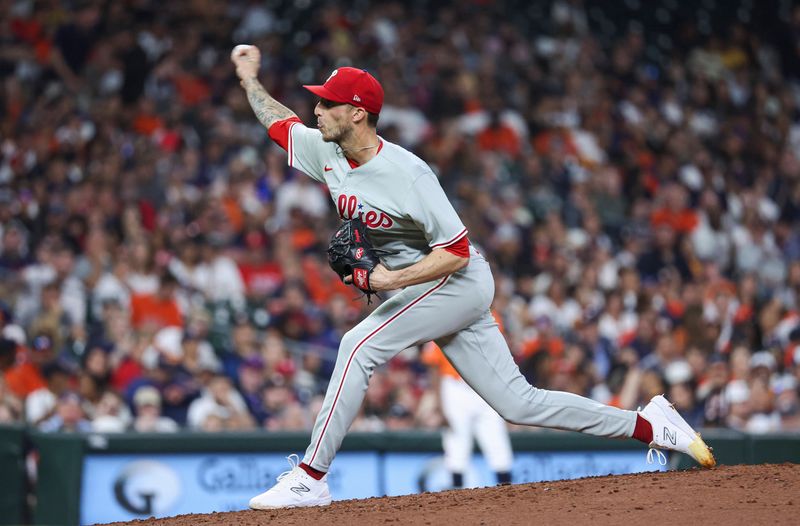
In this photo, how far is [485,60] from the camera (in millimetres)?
13195

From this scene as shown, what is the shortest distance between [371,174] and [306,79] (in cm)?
802

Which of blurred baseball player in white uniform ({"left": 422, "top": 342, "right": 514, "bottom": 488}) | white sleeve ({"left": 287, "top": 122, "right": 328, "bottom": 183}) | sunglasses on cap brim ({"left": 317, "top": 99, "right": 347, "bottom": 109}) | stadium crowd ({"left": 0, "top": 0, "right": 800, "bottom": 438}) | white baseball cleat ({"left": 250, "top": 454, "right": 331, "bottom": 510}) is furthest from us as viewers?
stadium crowd ({"left": 0, "top": 0, "right": 800, "bottom": 438})

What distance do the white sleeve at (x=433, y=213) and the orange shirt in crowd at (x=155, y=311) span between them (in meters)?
4.99

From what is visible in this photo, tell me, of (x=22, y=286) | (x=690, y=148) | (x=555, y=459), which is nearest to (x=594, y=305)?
(x=555, y=459)

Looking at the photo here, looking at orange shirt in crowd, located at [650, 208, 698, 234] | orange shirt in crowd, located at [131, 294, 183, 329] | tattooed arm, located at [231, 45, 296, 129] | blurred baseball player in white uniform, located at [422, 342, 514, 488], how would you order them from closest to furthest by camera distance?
1. tattooed arm, located at [231, 45, 296, 129]
2. blurred baseball player in white uniform, located at [422, 342, 514, 488]
3. orange shirt in crowd, located at [131, 294, 183, 329]
4. orange shirt in crowd, located at [650, 208, 698, 234]

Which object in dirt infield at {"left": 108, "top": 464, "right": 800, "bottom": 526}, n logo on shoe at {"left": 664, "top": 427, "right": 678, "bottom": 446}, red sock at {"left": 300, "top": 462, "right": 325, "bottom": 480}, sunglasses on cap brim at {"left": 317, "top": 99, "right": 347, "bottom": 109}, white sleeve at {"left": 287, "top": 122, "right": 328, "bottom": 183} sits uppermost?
sunglasses on cap brim at {"left": 317, "top": 99, "right": 347, "bottom": 109}

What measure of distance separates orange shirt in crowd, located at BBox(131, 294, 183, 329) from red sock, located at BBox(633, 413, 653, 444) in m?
4.97

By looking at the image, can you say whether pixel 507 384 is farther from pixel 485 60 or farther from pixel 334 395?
pixel 485 60

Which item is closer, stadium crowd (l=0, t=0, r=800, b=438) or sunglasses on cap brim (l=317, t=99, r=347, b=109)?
sunglasses on cap brim (l=317, t=99, r=347, b=109)

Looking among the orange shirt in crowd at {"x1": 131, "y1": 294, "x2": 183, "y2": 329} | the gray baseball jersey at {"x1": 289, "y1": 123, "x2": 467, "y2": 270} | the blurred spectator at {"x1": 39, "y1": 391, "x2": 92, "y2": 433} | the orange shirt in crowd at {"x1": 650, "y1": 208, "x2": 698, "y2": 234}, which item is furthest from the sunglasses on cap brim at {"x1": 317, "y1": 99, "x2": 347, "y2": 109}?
the orange shirt in crowd at {"x1": 650, "y1": 208, "x2": 698, "y2": 234}

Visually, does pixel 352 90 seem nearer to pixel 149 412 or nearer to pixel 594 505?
pixel 594 505

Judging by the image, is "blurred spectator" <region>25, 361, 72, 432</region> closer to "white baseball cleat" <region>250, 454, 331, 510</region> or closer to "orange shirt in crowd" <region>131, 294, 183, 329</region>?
"orange shirt in crowd" <region>131, 294, 183, 329</region>

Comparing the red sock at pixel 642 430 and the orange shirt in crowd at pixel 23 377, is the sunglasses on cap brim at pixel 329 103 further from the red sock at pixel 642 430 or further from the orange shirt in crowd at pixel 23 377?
the orange shirt in crowd at pixel 23 377

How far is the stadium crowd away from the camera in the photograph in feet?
28.2
